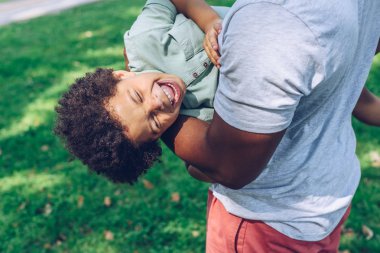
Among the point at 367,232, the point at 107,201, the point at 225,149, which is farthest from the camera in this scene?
the point at 107,201

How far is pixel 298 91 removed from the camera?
1129 mm

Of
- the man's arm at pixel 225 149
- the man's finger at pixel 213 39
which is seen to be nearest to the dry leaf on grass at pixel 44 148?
the man's arm at pixel 225 149

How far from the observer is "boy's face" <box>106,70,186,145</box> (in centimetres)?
172

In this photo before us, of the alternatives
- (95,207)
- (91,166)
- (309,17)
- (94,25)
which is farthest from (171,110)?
(94,25)

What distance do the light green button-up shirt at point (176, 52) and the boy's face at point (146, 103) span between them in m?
0.05

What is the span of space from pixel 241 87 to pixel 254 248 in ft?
2.63

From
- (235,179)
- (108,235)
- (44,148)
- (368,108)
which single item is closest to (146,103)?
(235,179)

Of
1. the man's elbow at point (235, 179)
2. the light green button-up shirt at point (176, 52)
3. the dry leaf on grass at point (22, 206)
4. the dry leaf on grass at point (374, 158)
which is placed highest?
the light green button-up shirt at point (176, 52)

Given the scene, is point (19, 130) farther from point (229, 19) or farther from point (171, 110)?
point (229, 19)

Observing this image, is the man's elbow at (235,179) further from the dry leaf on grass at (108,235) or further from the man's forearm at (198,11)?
the dry leaf on grass at (108,235)

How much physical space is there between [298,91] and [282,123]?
3.9 inches

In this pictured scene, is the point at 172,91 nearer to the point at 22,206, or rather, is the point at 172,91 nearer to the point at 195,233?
the point at 195,233

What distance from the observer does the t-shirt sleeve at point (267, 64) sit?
107 centimetres

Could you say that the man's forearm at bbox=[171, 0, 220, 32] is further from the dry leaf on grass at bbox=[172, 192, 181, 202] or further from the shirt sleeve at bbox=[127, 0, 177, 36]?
the dry leaf on grass at bbox=[172, 192, 181, 202]
